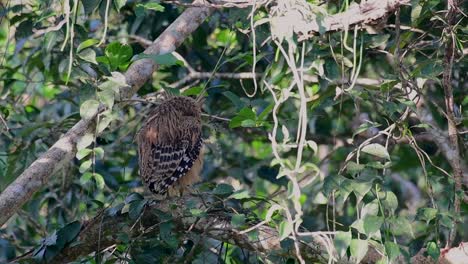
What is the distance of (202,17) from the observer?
598cm

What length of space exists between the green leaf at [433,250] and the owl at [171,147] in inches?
87.7

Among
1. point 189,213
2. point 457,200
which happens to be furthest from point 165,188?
point 457,200

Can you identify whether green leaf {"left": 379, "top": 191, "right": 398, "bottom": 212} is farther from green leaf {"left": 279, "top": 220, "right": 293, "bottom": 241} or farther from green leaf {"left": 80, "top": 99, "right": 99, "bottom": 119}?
green leaf {"left": 80, "top": 99, "right": 99, "bottom": 119}

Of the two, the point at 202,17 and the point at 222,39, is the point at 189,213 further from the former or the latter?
the point at 222,39

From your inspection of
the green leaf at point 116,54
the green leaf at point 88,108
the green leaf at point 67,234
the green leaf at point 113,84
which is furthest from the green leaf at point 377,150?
the green leaf at point 67,234

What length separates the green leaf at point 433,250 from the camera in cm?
423

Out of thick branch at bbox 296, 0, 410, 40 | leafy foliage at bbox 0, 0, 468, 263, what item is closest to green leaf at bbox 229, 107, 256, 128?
leafy foliage at bbox 0, 0, 468, 263

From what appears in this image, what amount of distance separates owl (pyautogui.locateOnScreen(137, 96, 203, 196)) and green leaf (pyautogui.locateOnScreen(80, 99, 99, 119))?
1653 mm

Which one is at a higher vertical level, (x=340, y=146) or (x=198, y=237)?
(x=198, y=237)

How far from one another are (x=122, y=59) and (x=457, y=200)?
1691 mm

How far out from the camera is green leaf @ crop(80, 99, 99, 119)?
14.7 feet

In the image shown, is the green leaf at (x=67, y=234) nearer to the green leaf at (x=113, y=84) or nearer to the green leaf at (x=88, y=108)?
the green leaf at (x=88, y=108)

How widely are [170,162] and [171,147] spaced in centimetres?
15

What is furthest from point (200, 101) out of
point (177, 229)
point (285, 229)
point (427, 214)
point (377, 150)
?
point (285, 229)
